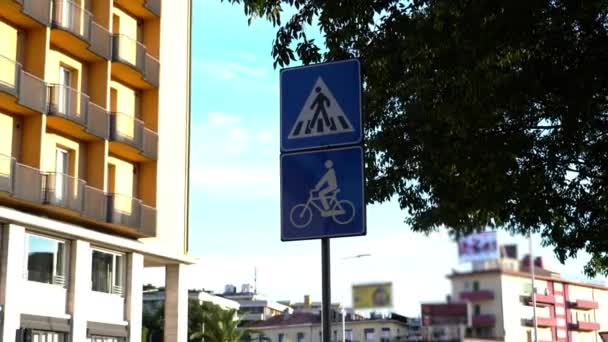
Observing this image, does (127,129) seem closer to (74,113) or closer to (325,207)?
(74,113)

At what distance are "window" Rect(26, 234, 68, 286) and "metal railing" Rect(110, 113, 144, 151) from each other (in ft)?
16.3

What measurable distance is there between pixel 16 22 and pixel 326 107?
85.7 ft

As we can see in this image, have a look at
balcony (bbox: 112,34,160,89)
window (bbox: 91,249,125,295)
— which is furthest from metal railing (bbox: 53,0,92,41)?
window (bbox: 91,249,125,295)

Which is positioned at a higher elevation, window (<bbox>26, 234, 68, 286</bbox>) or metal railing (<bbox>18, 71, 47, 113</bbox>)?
metal railing (<bbox>18, 71, 47, 113</bbox>)

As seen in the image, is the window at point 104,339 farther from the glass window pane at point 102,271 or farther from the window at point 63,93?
the window at point 63,93

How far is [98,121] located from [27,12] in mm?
5285

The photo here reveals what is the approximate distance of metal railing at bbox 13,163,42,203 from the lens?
27.5 m

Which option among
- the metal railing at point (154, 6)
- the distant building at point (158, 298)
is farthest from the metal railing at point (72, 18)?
the distant building at point (158, 298)

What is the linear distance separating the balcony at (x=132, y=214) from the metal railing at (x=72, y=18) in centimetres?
593

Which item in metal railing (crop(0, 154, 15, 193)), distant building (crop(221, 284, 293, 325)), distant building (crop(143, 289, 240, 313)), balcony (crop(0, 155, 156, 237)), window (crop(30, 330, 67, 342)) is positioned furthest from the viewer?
distant building (crop(221, 284, 293, 325))

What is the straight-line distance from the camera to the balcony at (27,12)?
27766 mm

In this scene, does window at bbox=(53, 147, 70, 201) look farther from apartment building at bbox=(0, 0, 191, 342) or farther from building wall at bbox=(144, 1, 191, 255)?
building wall at bbox=(144, 1, 191, 255)

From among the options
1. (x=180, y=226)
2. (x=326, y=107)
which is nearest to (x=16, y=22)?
(x=180, y=226)

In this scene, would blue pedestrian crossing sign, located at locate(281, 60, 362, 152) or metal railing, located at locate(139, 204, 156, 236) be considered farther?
metal railing, located at locate(139, 204, 156, 236)
